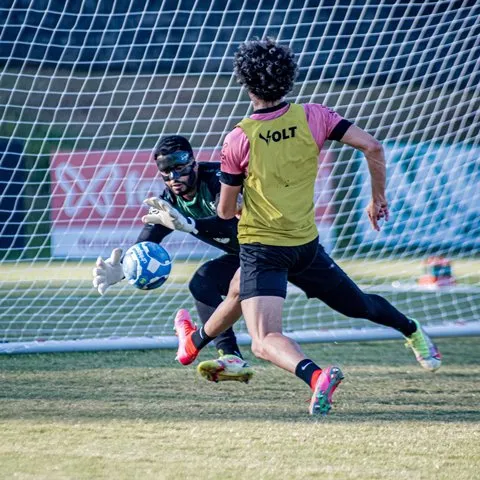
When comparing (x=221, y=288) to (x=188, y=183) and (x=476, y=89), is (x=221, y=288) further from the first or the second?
(x=476, y=89)

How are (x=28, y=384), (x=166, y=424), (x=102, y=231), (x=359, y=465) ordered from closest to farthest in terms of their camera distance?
(x=359, y=465), (x=166, y=424), (x=28, y=384), (x=102, y=231)

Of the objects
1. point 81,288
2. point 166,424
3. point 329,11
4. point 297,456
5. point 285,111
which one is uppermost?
point 329,11

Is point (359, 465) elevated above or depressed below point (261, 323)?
below

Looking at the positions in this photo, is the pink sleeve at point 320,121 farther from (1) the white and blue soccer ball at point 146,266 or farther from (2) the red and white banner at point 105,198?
(2) the red and white banner at point 105,198

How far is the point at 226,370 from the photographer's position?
5250mm

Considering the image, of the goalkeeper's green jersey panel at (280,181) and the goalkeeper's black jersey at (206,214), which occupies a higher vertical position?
the goalkeeper's green jersey panel at (280,181)

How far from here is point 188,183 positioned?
5035 mm

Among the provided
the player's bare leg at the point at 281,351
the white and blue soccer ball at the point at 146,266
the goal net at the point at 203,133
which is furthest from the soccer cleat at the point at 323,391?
the goal net at the point at 203,133

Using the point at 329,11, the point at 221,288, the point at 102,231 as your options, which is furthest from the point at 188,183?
the point at 102,231

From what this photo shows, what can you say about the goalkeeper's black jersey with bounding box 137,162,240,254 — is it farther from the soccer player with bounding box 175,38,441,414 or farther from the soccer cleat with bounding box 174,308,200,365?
the soccer player with bounding box 175,38,441,414

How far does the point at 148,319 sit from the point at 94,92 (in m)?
2.30

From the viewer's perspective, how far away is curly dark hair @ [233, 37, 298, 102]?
4152 millimetres

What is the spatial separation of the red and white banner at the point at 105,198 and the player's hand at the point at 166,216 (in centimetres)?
483

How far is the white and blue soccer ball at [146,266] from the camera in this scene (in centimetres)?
502
